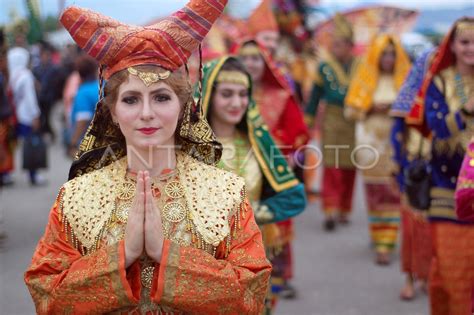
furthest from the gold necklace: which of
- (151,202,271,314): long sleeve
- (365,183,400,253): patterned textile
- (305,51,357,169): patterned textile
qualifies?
(305,51,357,169): patterned textile

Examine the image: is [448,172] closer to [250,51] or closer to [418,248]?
[418,248]

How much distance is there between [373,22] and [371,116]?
5.81m

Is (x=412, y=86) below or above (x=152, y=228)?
above

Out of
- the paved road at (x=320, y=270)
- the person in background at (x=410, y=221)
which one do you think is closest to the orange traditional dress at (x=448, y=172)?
the person in background at (x=410, y=221)

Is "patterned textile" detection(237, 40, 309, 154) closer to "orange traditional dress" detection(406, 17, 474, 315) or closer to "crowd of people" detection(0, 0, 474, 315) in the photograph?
"crowd of people" detection(0, 0, 474, 315)

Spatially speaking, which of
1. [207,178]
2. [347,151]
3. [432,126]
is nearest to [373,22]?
[347,151]

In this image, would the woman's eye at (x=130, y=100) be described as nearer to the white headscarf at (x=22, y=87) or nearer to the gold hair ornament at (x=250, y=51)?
the gold hair ornament at (x=250, y=51)

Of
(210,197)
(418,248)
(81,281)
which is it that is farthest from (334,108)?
(81,281)

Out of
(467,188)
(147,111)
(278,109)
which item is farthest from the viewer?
(278,109)

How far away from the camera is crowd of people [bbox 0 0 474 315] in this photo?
2279 millimetres

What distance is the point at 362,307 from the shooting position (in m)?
5.33

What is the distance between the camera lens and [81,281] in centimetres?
224

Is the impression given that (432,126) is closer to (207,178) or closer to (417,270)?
(417,270)

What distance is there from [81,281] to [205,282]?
0.40 m
